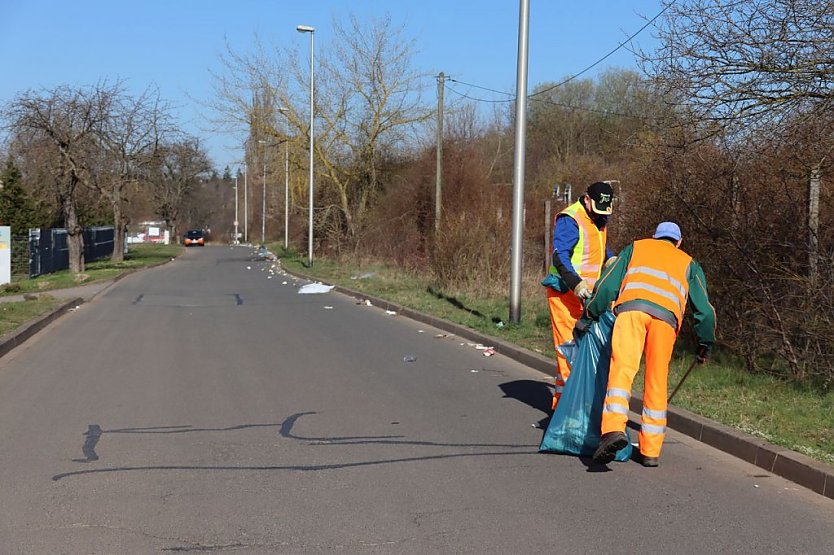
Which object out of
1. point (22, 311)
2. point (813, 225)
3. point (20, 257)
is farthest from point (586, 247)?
point (20, 257)

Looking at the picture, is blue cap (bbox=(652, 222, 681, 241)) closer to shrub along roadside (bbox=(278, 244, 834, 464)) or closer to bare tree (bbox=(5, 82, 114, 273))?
shrub along roadside (bbox=(278, 244, 834, 464))

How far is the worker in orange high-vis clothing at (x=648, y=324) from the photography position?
6008 mm

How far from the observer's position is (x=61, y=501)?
5434 millimetres

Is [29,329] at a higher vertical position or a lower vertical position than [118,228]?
→ lower

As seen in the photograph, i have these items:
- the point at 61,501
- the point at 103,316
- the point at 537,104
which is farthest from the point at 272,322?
the point at 537,104

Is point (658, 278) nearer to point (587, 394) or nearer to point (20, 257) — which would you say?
point (587, 394)

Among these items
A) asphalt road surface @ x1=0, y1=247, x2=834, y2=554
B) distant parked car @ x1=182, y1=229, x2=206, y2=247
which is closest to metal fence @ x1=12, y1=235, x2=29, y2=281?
asphalt road surface @ x1=0, y1=247, x2=834, y2=554

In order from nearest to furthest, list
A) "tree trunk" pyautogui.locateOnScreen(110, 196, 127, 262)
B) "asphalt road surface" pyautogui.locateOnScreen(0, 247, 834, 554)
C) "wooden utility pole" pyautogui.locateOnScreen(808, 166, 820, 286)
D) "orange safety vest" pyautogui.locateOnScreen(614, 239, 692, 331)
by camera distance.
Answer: "asphalt road surface" pyautogui.locateOnScreen(0, 247, 834, 554), "orange safety vest" pyautogui.locateOnScreen(614, 239, 692, 331), "wooden utility pole" pyautogui.locateOnScreen(808, 166, 820, 286), "tree trunk" pyautogui.locateOnScreen(110, 196, 127, 262)

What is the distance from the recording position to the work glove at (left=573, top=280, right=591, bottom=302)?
684 cm

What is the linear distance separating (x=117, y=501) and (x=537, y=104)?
3949 cm

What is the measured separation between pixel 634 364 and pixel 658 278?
61cm

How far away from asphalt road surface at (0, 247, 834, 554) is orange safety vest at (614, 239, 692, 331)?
1202mm

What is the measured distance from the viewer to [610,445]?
5871 millimetres

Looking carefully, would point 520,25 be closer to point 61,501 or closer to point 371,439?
point 371,439
